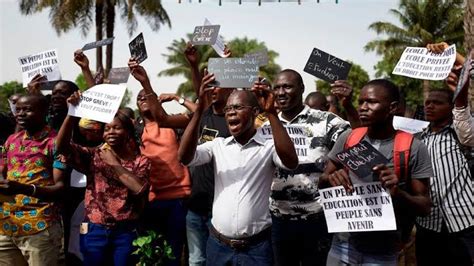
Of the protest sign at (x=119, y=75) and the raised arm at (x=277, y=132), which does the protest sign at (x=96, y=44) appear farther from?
the raised arm at (x=277, y=132)

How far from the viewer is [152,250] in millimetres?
5051

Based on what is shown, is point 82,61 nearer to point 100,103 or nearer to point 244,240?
point 100,103

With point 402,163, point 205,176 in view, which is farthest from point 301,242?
point 402,163

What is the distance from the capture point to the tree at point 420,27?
35.1 metres

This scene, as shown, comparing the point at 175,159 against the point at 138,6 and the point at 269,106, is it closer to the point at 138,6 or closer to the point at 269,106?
the point at 269,106

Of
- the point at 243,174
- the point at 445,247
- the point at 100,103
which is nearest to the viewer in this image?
the point at 243,174

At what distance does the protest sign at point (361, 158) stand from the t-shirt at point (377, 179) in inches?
5.5

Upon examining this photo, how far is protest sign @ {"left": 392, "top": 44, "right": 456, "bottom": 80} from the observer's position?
16.0ft

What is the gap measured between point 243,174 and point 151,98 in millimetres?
1224

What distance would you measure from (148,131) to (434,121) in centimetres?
258

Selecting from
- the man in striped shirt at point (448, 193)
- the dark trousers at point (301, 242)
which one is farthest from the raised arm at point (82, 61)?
the man in striped shirt at point (448, 193)

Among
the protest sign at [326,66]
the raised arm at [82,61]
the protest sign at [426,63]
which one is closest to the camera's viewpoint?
the protest sign at [426,63]

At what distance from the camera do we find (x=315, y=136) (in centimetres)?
498

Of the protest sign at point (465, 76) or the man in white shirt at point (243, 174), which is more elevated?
the protest sign at point (465, 76)
